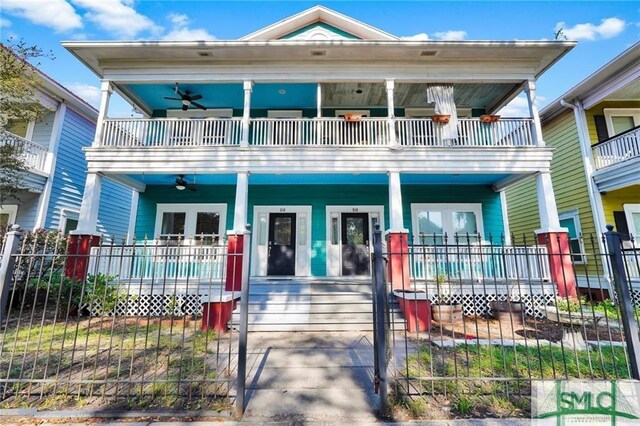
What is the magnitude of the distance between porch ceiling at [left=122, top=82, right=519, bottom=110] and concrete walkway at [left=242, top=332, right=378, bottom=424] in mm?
7809

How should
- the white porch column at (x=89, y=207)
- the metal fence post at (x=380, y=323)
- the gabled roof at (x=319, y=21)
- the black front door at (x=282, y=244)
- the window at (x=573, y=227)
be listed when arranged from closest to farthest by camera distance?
the metal fence post at (x=380, y=323) < the white porch column at (x=89, y=207) < the gabled roof at (x=319, y=21) < the black front door at (x=282, y=244) < the window at (x=573, y=227)

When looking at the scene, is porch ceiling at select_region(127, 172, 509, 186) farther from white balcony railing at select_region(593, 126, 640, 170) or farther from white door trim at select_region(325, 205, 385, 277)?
white balcony railing at select_region(593, 126, 640, 170)

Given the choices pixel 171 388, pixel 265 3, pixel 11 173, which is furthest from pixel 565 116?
pixel 11 173

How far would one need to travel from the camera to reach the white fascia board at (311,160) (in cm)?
822

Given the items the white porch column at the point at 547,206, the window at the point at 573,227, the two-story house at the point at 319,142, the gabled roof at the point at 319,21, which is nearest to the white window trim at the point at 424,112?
the two-story house at the point at 319,142

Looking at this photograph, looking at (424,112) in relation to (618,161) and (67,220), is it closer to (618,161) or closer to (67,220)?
(618,161)

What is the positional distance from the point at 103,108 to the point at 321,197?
725cm

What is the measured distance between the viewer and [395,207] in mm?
7871

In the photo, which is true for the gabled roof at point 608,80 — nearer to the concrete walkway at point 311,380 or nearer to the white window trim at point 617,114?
the white window trim at point 617,114

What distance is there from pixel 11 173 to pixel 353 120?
10.0 metres

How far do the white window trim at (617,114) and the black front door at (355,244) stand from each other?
30.4 feet

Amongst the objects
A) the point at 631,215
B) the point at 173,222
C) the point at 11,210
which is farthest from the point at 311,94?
the point at 631,215

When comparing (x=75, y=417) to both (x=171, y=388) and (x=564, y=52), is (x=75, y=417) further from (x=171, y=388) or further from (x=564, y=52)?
(x=564, y=52)

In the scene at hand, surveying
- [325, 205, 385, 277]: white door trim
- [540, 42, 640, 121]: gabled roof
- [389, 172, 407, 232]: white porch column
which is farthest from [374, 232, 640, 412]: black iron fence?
[540, 42, 640, 121]: gabled roof
